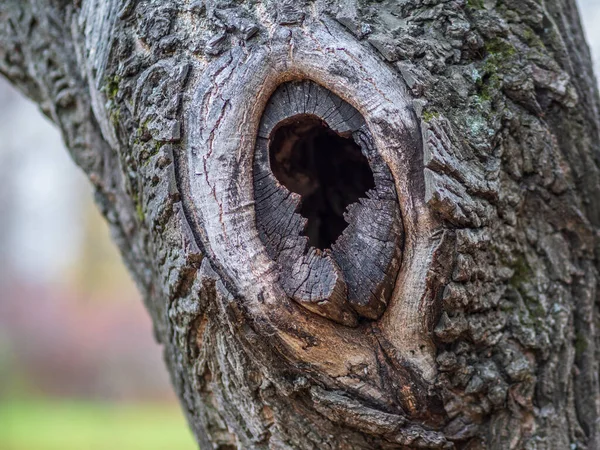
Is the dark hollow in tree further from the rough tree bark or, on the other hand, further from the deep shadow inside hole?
the deep shadow inside hole

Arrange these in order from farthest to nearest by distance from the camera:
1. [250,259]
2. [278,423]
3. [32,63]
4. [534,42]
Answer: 1. [32,63]
2. [534,42]
3. [278,423]
4. [250,259]

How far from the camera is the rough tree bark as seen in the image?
1.21 m

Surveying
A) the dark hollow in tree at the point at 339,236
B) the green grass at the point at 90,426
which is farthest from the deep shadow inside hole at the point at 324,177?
the green grass at the point at 90,426

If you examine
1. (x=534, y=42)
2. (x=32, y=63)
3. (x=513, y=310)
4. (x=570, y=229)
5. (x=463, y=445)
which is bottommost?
(x=463, y=445)

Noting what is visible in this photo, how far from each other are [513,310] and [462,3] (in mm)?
765

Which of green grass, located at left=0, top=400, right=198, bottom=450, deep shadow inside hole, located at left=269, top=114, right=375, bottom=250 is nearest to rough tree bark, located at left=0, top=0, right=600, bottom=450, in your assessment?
deep shadow inside hole, located at left=269, top=114, right=375, bottom=250

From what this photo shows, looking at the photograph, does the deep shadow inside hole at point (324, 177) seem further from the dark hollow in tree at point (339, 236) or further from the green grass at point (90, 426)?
the green grass at point (90, 426)

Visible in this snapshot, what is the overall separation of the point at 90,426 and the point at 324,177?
32.5 ft

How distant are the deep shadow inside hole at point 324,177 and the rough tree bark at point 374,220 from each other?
37 cm

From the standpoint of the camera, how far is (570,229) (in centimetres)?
145

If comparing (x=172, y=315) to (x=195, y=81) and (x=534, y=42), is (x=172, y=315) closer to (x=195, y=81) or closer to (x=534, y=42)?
(x=195, y=81)

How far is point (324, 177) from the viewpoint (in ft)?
6.41

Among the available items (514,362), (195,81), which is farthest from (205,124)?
(514,362)

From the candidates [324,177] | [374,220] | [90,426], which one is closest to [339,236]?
[374,220]
